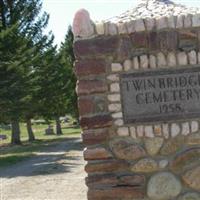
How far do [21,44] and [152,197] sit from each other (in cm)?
2061

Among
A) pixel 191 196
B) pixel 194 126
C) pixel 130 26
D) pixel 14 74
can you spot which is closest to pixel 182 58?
pixel 130 26

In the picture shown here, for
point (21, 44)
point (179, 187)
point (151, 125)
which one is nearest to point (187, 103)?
point (151, 125)

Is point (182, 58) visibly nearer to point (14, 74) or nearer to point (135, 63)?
point (135, 63)

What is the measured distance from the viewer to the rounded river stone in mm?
6742

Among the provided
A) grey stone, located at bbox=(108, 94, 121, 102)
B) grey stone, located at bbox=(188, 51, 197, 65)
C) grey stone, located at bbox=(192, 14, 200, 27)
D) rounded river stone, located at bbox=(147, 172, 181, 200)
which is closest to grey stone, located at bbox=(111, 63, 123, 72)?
grey stone, located at bbox=(108, 94, 121, 102)

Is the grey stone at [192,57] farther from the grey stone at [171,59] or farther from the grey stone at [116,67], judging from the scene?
the grey stone at [116,67]

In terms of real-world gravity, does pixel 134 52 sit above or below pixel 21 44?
below

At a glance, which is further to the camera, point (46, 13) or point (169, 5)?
point (46, 13)

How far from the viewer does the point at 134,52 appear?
6723mm

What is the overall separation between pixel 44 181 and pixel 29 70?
15.1 m

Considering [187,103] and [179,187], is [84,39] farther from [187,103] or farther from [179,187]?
[179,187]

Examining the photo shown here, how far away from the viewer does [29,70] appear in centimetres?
2867

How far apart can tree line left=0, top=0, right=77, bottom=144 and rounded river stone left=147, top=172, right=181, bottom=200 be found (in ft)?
58.3

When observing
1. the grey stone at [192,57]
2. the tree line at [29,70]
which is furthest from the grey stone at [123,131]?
the tree line at [29,70]
